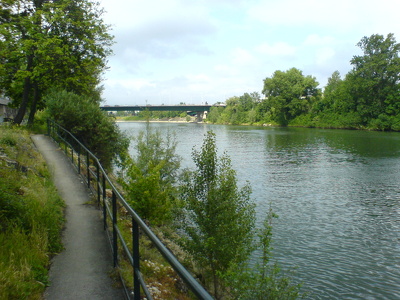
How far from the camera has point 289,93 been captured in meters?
109

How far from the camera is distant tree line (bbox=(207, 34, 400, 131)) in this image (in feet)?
251

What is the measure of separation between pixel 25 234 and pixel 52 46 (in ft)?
66.0

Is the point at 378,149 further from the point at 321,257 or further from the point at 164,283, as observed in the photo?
the point at 164,283

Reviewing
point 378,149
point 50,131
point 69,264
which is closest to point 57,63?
point 50,131

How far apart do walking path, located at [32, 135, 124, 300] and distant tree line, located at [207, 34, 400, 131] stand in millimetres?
80782

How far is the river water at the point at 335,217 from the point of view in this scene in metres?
13.0

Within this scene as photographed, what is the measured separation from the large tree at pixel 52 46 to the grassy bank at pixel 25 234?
15.9 metres

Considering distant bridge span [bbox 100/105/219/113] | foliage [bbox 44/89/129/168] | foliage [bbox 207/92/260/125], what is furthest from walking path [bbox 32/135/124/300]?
foliage [bbox 207/92/260/125]

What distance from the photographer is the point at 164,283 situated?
7.62 metres

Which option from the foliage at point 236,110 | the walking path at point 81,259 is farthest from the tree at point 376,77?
the walking path at point 81,259

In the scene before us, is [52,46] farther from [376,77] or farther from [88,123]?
[376,77]

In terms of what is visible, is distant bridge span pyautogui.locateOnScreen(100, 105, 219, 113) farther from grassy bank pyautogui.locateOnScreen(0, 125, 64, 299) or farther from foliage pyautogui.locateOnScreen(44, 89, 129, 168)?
grassy bank pyautogui.locateOnScreen(0, 125, 64, 299)

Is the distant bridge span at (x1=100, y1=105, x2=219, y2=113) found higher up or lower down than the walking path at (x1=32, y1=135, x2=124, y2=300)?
higher up

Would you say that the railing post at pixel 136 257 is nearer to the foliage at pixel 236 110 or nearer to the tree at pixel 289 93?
the tree at pixel 289 93
